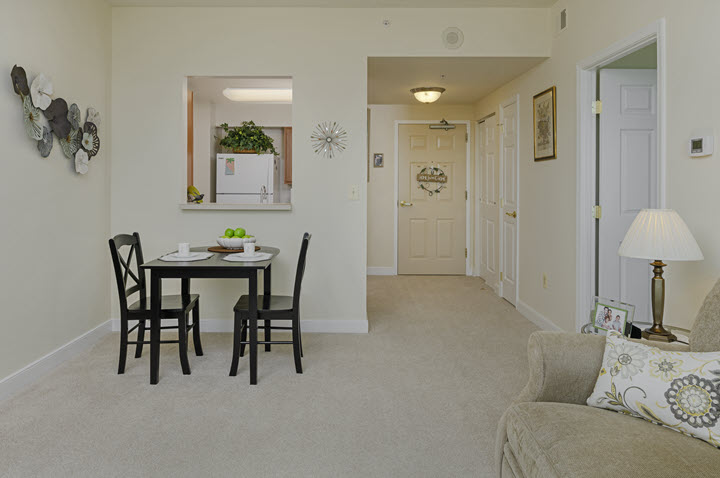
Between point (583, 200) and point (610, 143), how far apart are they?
43 cm

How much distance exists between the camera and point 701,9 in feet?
7.89

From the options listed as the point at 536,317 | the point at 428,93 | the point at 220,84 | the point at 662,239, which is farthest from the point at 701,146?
the point at 220,84

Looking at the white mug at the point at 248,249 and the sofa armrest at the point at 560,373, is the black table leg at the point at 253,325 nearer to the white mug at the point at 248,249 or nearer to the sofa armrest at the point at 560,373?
the white mug at the point at 248,249

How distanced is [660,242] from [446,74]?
3.27 m

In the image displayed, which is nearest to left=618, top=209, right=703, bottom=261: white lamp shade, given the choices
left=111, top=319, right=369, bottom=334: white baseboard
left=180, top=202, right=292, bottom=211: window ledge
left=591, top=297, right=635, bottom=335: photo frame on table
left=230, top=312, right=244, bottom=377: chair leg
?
left=591, top=297, right=635, bottom=335: photo frame on table

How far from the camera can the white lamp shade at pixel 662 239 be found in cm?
217

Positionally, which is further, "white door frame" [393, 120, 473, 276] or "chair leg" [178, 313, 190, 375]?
"white door frame" [393, 120, 473, 276]

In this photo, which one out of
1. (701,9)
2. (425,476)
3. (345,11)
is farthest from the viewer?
(345,11)

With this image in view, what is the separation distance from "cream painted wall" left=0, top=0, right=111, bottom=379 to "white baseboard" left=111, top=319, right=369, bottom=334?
0.83 m

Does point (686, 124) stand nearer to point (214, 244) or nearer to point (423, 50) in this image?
point (423, 50)

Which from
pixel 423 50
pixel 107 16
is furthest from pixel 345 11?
pixel 107 16

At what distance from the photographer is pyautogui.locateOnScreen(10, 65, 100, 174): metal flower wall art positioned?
3019 mm

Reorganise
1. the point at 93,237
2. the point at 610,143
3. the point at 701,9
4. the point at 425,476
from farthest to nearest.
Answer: the point at 93,237 < the point at 610,143 < the point at 701,9 < the point at 425,476

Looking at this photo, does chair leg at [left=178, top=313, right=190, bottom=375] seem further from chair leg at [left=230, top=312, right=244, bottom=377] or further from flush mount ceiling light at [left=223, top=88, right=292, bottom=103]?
flush mount ceiling light at [left=223, top=88, right=292, bottom=103]
